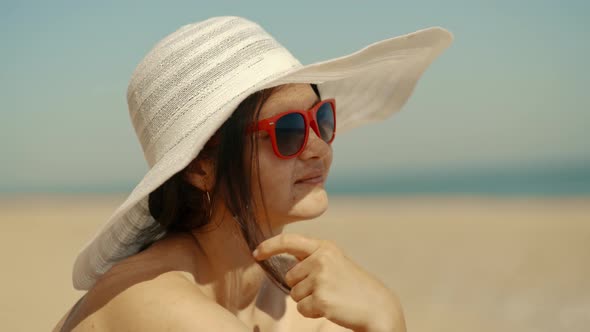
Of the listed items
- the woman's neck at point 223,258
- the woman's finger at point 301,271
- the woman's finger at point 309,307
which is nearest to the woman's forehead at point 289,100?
the woman's neck at point 223,258

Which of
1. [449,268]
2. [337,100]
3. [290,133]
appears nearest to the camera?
[290,133]

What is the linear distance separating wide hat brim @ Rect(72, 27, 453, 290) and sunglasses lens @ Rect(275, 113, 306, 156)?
5.0 inches

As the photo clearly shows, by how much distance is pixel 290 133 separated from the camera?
2359mm

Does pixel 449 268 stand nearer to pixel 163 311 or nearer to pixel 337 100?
pixel 337 100

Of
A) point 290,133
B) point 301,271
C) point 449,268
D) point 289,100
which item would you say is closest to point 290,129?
point 290,133

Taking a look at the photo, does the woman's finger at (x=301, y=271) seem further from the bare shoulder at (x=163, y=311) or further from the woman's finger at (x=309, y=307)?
the bare shoulder at (x=163, y=311)

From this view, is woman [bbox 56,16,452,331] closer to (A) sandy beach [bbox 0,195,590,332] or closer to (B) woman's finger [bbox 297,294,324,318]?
(B) woman's finger [bbox 297,294,324,318]

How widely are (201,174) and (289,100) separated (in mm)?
397

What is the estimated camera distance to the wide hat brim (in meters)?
2.18

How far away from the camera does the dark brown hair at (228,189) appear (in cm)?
233

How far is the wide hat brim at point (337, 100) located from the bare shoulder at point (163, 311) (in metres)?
0.26

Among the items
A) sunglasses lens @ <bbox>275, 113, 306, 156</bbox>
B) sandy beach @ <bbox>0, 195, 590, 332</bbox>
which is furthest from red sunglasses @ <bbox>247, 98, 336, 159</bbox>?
sandy beach @ <bbox>0, 195, 590, 332</bbox>

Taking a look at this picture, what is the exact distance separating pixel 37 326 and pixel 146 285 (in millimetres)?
3393

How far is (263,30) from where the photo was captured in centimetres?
261
